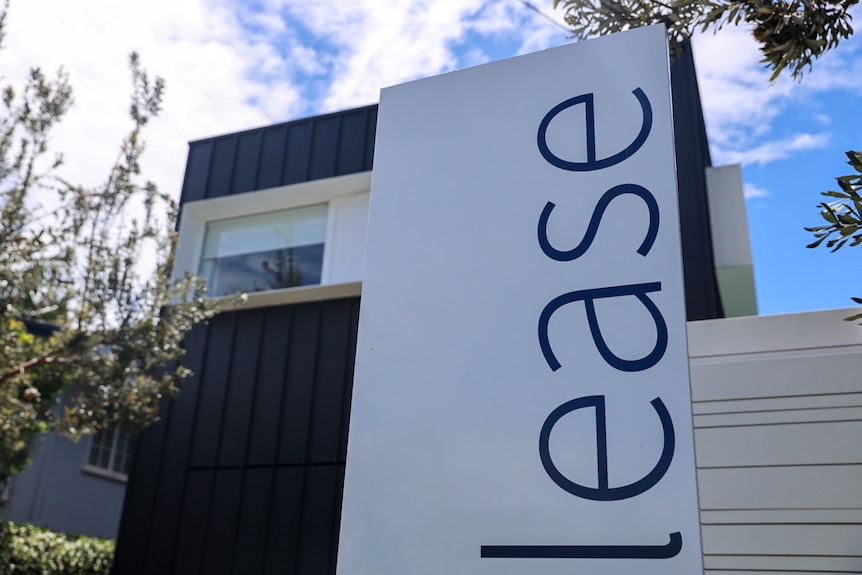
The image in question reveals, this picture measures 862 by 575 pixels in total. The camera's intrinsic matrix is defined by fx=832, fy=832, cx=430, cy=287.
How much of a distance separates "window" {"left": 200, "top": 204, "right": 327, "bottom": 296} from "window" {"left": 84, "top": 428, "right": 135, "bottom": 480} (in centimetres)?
583

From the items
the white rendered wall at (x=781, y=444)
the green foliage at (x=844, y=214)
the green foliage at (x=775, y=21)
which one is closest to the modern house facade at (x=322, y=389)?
the white rendered wall at (x=781, y=444)

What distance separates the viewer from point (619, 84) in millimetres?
2102

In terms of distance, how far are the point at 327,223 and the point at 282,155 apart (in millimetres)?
959

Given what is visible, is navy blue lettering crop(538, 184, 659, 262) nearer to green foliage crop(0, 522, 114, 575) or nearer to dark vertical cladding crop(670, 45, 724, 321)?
dark vertical cladding crop(670, 45, 724, 321)

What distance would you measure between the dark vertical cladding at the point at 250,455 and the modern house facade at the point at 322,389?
0.05ft

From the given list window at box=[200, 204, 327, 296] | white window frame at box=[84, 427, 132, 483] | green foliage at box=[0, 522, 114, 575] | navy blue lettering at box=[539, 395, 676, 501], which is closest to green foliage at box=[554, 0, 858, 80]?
navy blue lettering at box=[539, 395, 676, 501]

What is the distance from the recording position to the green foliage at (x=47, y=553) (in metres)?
8.78

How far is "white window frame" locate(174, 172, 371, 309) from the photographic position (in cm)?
815

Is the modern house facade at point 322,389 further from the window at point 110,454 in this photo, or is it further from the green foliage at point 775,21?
the window at point 110,454

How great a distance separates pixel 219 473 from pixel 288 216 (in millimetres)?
2869

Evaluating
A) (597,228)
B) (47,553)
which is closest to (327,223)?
(47,553)

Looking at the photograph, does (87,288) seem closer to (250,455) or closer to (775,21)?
(250,455)

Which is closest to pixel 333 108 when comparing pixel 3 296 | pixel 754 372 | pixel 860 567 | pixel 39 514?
pixel 3 296

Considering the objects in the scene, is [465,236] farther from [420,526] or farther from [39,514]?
[39,514]
